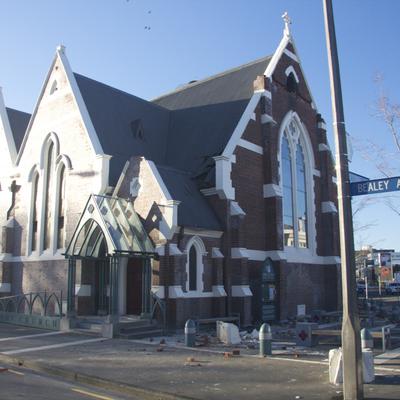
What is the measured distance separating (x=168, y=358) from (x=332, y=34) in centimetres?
856

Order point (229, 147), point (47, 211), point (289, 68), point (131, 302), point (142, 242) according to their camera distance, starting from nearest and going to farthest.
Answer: point (142, 242)
point (131, 302)
point (229, 147)
point (47, 211)
point (289, 68)

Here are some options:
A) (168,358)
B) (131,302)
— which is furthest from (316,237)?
(168,358)

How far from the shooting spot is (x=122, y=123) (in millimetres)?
26219

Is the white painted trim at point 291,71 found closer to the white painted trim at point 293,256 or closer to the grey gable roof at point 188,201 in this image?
the grey gable roof at point 188,201

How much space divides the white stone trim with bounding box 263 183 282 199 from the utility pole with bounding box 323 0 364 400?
15.7 metres

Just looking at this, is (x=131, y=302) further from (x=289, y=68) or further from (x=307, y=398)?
(x=289, y=68)

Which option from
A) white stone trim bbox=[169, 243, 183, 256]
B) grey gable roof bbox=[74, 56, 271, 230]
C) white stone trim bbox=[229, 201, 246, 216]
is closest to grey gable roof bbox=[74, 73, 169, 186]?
grey gable roof bbox=[74, 56, 271, 230]

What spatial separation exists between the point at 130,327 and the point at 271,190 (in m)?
10.3

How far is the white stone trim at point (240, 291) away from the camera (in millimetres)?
21953

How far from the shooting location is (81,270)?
21672 millimetres

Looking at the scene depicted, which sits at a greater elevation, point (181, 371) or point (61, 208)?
point (61, 208)

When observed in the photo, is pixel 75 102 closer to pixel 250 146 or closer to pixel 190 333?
pixel 250 146

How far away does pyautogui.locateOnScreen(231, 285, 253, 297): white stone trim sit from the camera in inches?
864

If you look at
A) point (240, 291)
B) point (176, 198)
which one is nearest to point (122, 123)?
point (176, 198)
